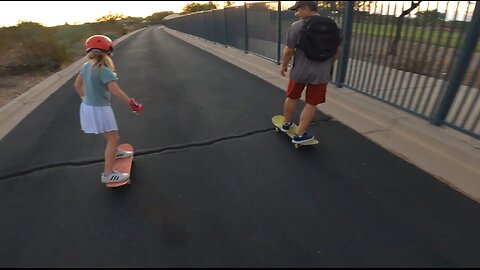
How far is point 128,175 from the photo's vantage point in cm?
325

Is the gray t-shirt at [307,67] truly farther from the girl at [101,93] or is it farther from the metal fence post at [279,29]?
the metal fence post at [279,29]

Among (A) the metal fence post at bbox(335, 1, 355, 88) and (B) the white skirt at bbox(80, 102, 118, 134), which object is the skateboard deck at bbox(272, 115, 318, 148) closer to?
(A) the metal fence post at bbox(335, 1, 355, 88)

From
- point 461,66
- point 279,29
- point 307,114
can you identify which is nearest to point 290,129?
point 307,114

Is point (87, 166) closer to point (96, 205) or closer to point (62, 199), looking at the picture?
point (62, 199)

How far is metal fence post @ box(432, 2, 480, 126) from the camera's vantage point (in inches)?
133

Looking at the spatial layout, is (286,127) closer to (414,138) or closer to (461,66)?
(414,138)

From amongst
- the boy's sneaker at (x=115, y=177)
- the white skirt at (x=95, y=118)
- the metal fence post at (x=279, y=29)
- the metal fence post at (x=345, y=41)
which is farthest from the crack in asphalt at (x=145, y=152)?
the metal fence post at (x=279, y=29)

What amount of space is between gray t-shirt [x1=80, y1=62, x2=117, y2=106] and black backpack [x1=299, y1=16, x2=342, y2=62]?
2106 millimetres

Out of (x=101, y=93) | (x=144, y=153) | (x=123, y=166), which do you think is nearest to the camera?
(x=101, y=93)

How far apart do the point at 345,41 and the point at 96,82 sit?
4.58 metres

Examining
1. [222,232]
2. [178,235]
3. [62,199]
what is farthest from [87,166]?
[222,232]

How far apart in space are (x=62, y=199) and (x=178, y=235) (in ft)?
4.86

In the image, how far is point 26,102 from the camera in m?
6.66

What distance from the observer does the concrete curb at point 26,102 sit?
5.30 metres
